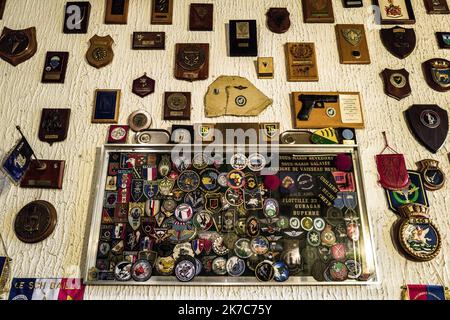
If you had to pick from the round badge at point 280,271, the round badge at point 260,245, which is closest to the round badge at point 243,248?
the round badge at point 260,245

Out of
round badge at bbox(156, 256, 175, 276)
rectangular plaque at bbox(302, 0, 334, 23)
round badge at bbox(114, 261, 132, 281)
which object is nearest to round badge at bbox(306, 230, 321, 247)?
round badge at bbox(156, 256, 175, 276)

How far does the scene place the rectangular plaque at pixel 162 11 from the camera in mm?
2414

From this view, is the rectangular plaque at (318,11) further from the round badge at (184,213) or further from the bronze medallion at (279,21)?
the round badge at (184,213)

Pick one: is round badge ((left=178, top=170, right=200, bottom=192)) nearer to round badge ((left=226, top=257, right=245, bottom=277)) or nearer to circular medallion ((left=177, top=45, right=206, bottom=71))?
round badge ((left=226, top=257, right=245, bottom=277))

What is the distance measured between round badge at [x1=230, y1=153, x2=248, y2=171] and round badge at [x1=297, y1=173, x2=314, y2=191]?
1.03 ft

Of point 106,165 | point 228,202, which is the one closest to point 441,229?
point 228,202

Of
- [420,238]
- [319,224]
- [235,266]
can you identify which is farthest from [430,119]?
[235,266]

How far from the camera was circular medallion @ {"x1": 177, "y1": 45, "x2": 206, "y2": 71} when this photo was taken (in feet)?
7.45

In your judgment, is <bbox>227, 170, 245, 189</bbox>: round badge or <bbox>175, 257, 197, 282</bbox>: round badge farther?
<bbox>227, 170, 245, 189</bbox>: round badge

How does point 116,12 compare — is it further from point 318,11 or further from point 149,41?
point 318,11

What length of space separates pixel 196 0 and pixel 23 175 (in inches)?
62.2

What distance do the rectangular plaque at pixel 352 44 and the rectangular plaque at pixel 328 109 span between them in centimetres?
25

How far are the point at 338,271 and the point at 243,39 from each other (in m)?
1.51

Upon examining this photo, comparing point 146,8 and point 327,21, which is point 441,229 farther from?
point 146,8
